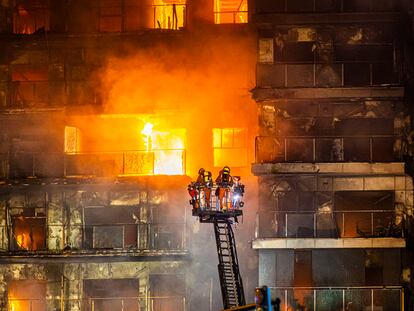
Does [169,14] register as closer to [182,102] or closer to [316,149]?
[182,102]

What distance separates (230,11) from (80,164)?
9.58 metres

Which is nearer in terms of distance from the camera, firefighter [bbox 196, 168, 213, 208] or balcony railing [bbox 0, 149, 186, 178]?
firefighter [bbox 196, 168, 213, 208]

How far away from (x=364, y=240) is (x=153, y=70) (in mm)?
11516

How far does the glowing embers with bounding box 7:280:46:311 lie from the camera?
1142 inches

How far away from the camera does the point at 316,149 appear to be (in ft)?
92.4

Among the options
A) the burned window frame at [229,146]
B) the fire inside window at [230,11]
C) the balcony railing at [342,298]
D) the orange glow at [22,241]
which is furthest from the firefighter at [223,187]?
the orange glow at [22,241]

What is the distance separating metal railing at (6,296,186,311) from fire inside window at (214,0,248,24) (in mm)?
12400

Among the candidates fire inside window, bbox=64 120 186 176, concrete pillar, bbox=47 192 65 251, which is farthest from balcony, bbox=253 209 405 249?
concrete pillar, bbox=47 192 65 251

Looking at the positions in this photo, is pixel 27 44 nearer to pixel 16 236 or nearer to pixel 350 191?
pixel 16 236

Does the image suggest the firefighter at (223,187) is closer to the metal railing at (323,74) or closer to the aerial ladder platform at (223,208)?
the aerial ladder platform at (223,208)

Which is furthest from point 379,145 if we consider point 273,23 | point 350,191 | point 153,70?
point 153,70

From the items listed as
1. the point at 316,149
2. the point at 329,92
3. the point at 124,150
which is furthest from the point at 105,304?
the point at 329,92

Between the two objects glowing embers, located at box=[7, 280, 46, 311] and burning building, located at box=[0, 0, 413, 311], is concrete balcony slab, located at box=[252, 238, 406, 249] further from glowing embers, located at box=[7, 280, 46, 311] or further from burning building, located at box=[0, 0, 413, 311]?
glowing embers, located at box=[7, 280, 46, 311]

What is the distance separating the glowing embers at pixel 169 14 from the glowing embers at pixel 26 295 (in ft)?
41.1
